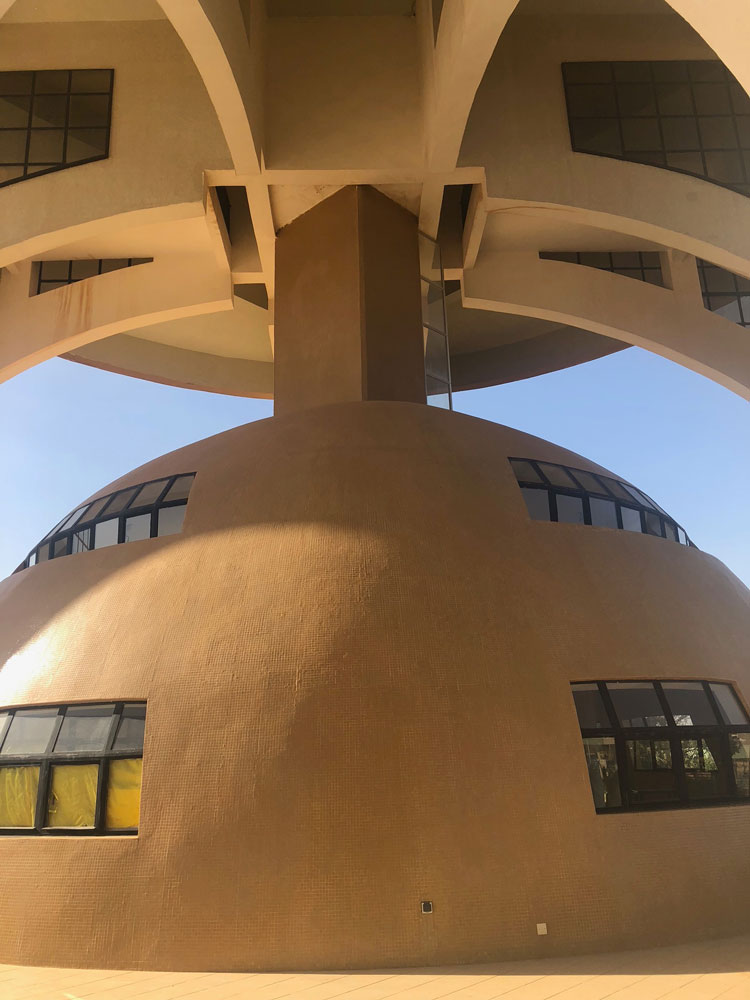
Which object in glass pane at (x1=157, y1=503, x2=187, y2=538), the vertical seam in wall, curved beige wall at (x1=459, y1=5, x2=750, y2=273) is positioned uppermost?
curved beige wall at (x1=459, y1=5, x2=750, y2=273)

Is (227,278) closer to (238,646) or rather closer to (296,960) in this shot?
(238,646)

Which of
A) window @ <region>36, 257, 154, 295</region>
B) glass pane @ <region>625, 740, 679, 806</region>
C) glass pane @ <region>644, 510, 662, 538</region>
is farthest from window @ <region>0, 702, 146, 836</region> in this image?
window @ <region>36, 257, 154, 295</region>

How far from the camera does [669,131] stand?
1444cm

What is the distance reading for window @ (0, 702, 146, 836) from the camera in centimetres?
762

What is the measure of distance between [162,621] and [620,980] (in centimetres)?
515

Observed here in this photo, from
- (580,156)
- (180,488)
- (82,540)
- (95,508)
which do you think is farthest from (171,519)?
(580,156)

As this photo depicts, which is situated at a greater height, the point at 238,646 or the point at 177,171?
the point at 177,171

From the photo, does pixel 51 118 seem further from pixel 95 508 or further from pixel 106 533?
pixel 106 533

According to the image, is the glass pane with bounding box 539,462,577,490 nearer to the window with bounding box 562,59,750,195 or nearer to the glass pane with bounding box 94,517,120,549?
the glass pane with bounding box 94,517,120,549

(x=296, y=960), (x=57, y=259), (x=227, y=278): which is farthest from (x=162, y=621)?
(x=57, y=259)

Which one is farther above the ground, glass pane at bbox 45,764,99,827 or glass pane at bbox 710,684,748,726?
glass pane at bbox 710,684,748,726

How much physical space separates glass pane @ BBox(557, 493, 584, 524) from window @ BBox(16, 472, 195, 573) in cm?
Result: 447

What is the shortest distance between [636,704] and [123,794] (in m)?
4.94

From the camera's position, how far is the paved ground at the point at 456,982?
609cm
